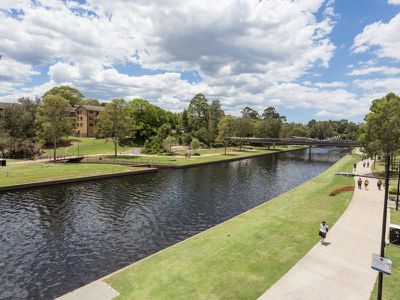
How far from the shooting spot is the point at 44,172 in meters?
50.0

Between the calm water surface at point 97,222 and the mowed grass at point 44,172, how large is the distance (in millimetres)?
3594

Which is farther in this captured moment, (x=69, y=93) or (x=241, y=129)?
(x=69, y=93)

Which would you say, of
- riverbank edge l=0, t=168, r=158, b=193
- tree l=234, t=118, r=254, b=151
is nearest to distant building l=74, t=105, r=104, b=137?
tree l=234, t=118, r=254, b=151

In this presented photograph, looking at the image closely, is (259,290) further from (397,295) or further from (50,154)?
(50,154)

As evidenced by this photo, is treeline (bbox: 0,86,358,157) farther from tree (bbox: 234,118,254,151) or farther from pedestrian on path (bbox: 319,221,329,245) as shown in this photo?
pedestrian on path (bbox: 319,221,329,245)

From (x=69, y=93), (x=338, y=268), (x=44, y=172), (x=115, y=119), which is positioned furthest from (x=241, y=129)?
(x=338, y=268)

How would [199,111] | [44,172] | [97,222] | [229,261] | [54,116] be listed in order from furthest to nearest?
[199,111]
[54,116]
[44,172]
[97,222]
[229,261]

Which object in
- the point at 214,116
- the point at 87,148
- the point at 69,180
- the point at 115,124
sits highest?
the point at 214,116

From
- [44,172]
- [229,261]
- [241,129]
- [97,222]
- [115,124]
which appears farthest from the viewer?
[241,129]

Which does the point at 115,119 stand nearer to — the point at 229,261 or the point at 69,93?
the point at 229,261

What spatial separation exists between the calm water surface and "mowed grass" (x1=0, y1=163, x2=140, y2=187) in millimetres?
3594

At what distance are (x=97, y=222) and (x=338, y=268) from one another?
22606 millimetres

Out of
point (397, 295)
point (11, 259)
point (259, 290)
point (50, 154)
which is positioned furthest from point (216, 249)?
point (50, 154)

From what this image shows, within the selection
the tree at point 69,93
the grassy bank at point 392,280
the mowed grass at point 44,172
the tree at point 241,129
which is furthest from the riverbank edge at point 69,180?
the tree at point 69,93
